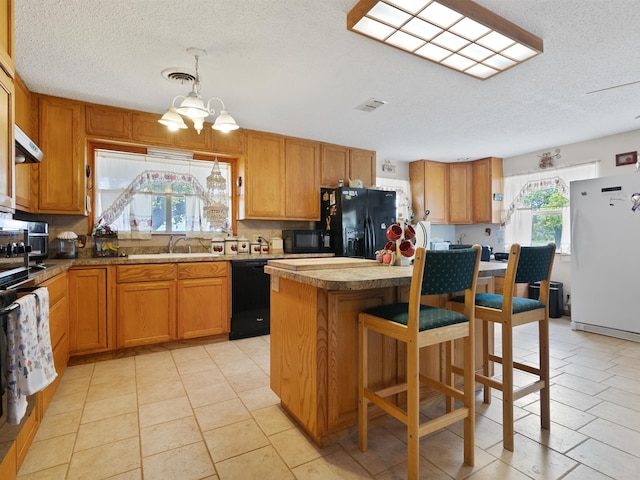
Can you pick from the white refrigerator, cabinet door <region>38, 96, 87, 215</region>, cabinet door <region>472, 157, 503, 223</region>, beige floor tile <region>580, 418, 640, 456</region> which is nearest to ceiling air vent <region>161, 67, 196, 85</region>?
cabinet door <region>38, 96, 87, 215</region>

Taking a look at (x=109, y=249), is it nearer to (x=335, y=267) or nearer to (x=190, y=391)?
(x=190, y=391)

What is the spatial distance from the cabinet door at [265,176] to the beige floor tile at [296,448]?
274 cm

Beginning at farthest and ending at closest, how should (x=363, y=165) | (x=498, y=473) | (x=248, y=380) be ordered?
(x=363, y=165)
(x=248, y=380)
(x=498, y=473)

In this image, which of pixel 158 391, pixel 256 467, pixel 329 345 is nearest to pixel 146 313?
pixel 158 391

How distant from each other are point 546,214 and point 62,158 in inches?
244

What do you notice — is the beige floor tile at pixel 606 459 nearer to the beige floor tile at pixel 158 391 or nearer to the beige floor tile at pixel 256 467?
the beige floor tile at pixel 256 467

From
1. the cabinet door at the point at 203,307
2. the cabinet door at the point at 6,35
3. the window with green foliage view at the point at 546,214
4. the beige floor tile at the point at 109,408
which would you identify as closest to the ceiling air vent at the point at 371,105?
the cabinet door at the point at 203,307

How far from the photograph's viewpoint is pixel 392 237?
2.20m

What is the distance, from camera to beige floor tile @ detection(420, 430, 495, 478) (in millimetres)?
1566

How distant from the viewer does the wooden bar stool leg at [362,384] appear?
1.70 meters

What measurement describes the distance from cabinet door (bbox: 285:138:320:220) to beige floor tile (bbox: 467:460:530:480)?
333 centimetres

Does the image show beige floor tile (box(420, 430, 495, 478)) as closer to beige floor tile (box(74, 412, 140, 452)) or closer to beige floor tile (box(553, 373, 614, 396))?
beige floor tile (box(553, 373, 614, 396))

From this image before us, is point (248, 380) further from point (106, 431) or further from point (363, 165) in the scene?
point (363, 165)

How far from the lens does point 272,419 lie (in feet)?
6.67
